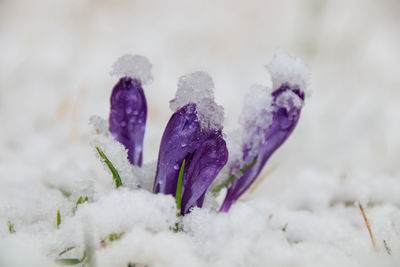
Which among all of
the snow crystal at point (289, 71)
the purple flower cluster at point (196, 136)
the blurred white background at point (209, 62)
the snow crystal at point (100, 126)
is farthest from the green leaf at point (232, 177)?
the blurred white background at point (209, 62)

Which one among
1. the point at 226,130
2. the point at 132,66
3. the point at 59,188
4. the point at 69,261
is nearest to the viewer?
the point at 69,261

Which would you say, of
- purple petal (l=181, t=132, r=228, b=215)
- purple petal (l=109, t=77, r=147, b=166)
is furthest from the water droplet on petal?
purple petal (l=181, t=132, r=228, b=215)

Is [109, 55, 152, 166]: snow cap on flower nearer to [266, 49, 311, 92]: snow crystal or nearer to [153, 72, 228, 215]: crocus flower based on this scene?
[153, 72, 228, 215]: crocus flower

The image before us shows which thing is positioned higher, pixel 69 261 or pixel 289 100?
pixel 289 100

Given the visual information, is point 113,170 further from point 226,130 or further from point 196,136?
point 226,130

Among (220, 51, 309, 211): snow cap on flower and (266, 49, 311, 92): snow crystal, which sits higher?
(266, 49, 311, 92): snow crystal

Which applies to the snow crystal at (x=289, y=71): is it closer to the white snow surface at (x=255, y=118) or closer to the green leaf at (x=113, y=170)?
the white snow surface at (x=255, y=118)

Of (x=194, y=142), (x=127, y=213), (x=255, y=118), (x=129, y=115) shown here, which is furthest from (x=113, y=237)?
(x=255, y=118)
